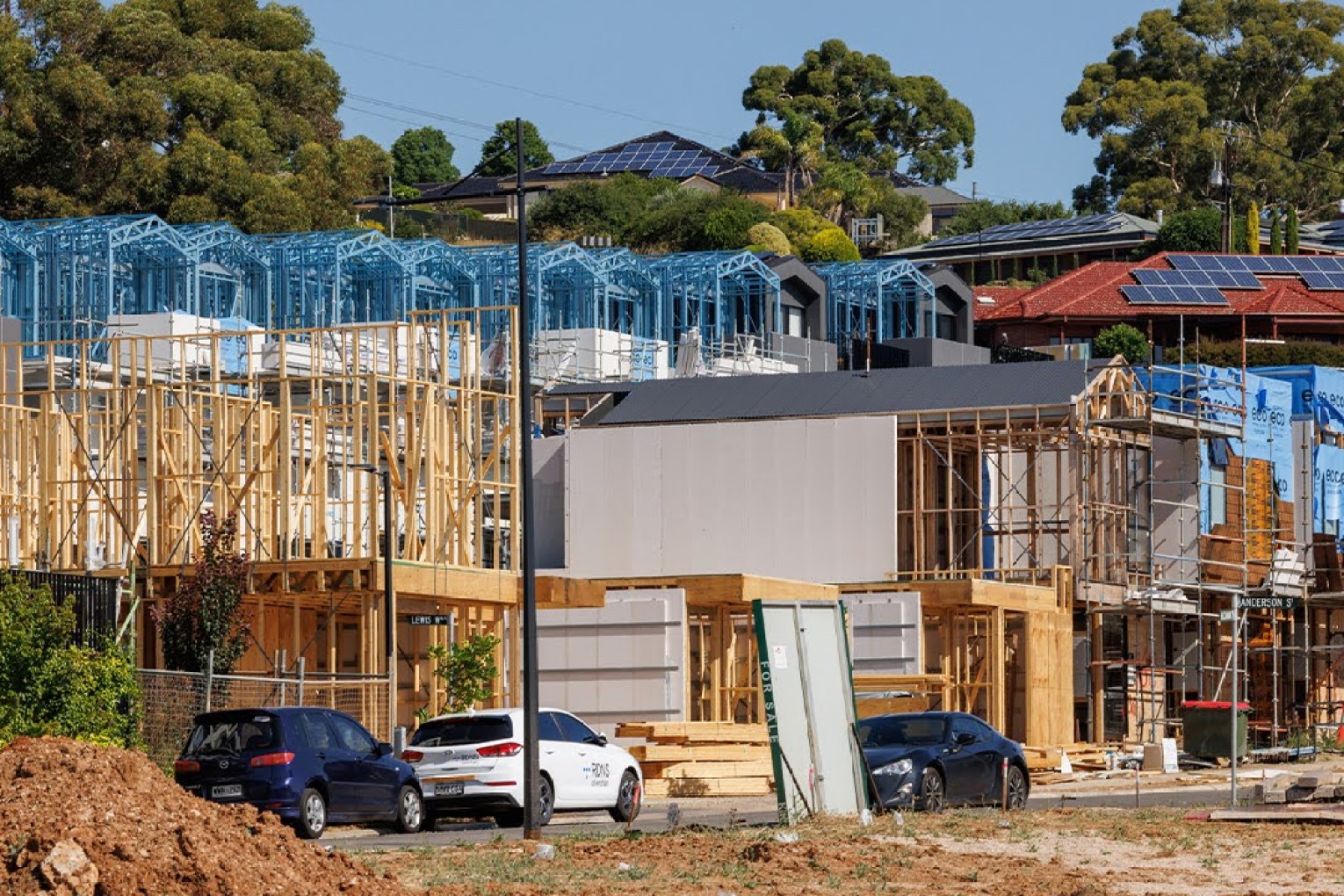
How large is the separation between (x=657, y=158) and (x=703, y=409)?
92650 millimetres

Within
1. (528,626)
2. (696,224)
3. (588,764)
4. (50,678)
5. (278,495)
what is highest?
→ (696,224)

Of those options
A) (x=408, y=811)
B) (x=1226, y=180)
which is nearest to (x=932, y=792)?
(x=408, y=811)

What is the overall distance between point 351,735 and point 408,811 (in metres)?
1.17

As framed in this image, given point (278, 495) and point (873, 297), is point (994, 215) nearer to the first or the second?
point (873, 297)

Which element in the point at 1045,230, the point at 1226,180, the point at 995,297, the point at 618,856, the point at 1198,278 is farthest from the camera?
the point at 1045,230

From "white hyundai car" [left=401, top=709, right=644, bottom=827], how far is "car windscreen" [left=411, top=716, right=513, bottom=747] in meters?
0.01

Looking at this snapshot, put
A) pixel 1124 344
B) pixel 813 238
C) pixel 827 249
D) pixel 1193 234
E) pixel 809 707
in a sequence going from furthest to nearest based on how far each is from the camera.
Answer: pixel 1193 234 < pixel 813 238 < pixel 827 249 < pixel 1124 344 < pixel 809 707

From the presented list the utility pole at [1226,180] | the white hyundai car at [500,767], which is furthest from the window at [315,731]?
the utility pole at [1226,180]

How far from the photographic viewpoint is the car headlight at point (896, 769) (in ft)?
94.7

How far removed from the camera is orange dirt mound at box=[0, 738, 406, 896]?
17047mm

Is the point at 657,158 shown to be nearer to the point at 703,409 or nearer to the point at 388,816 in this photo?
the point at 703,409

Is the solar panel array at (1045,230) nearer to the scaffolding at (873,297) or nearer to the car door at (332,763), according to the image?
the scaffolding at (873,297)

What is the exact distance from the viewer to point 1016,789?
1235 inches

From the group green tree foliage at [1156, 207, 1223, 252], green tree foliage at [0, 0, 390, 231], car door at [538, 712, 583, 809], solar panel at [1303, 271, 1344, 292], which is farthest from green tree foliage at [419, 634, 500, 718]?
green tree foliage at [1156, 207, 1223, 252]
